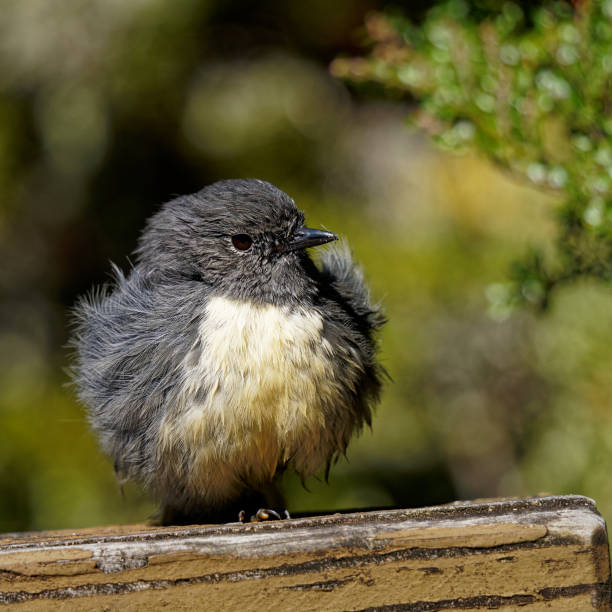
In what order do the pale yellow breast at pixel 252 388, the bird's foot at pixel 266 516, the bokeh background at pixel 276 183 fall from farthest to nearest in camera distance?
the bokeh background at pixel 276 183
the bird's foot at pixel 266 516
the pale yellow breast at pixel 252 388

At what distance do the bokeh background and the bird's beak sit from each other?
138cm

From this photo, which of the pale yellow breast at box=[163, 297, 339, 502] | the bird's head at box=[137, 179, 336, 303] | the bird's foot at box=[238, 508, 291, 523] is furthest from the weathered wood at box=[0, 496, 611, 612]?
the bird's head at box=[137, 179, 336, 303]

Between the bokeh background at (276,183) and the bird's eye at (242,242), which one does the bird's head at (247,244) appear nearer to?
the bird's eye at (242,242)

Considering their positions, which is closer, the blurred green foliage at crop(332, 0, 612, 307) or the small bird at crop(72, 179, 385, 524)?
the small bird at crop(72, 179, 385, 524)

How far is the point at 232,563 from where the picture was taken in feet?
5.45

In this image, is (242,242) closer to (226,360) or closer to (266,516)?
(226,360)

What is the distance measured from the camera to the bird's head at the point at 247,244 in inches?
92.2

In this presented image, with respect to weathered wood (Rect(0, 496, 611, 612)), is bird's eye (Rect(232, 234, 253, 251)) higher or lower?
higher

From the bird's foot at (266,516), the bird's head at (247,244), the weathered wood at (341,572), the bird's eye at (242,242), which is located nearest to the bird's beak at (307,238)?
the bird's head at (247,244)

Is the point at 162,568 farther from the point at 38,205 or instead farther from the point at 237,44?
the point at 237,44

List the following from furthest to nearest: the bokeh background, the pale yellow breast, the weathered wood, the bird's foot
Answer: the bokeh background < the bird's foot < the pale yellow breast < the weathered wood

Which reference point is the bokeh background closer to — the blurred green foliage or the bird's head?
the blurred green foliage

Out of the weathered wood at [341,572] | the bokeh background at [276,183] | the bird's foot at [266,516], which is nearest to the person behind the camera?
the weathered wood at [341,572]

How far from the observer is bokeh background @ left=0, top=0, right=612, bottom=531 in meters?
3.81
